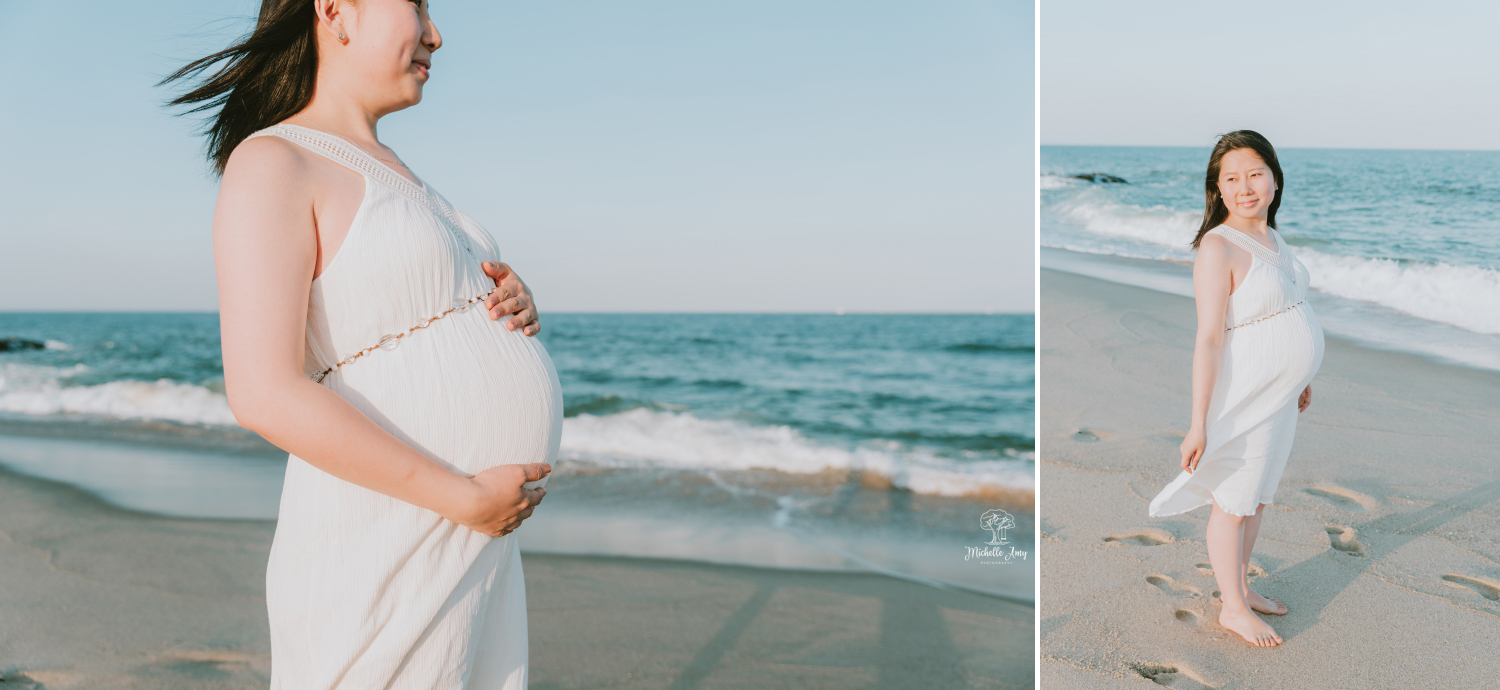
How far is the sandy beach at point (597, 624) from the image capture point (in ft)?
10.2

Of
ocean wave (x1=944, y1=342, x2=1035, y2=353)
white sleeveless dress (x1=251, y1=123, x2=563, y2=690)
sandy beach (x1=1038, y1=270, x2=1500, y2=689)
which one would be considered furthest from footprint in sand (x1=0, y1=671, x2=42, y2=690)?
ocean wave (x1=944, y1=342, x2=1035, y2=353)

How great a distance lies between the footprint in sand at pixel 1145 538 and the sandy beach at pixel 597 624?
525 millimetres

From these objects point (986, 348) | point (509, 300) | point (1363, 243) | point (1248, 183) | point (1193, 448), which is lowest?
point (986, 348)

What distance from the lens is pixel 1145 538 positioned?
368cm

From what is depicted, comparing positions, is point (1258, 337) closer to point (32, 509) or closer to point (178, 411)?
point (32, 509)

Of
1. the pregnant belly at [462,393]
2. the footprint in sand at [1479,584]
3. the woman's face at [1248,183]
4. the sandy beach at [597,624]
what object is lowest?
the sandy beach at [597,624]

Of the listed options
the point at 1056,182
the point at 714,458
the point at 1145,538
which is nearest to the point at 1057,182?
the point at 1056,182

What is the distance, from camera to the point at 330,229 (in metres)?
1.09

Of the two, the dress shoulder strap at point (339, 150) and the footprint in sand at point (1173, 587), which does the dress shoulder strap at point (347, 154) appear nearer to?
the dress shoulder strap at point (339, 150)

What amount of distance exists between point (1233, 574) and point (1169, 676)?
1.58ft

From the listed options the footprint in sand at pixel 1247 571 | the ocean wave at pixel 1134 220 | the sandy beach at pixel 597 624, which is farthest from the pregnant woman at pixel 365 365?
the ocean wave at pixel 1134 220

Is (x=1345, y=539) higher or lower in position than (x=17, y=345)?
higher

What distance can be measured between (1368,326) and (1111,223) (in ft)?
30.8

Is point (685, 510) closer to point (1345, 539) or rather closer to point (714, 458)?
point (714, 458)
